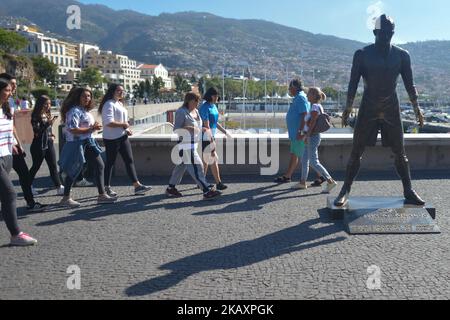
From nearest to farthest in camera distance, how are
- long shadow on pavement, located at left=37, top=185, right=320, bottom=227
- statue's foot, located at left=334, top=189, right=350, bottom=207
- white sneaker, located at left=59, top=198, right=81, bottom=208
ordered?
statue's foot, located at left=334, top=189, right=350, bottom=207 → long shadow on pavement, located at left=37, top=185, right=320, bottom=227 → white sneaker, located at left=59, top=198, right=81, bottom=208

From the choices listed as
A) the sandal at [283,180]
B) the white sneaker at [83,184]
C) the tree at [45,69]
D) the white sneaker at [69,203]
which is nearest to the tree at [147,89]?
the tree at [45,69]

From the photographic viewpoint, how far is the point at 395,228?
230 inches

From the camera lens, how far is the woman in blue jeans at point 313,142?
27.4 ft

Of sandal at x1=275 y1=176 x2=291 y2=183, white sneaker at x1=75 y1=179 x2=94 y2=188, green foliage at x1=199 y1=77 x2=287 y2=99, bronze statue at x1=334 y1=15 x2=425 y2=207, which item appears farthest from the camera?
green foliage at x1=199 y1=77 x2=287 y2=99

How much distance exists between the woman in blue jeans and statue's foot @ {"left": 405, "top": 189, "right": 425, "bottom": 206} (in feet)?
6.29

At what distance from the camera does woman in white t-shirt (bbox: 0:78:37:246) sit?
544cm

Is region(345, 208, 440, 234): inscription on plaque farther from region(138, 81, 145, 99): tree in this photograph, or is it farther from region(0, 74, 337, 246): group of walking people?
region(138, 81, 145, 99): tree

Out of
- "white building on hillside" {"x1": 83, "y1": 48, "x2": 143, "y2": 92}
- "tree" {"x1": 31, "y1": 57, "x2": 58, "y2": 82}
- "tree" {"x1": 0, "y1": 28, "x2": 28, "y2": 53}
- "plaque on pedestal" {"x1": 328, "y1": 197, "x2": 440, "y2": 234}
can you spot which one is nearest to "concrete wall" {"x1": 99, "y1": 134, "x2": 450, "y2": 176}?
"plaque on pedestal" {"x1": 328, "y1": 197, "x2": 440, "y2": 234}

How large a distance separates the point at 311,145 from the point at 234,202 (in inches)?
74.6

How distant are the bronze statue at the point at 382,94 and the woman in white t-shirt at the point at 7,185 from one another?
4082 millimetres

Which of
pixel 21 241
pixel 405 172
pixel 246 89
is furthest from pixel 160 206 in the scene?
pixel 246 89

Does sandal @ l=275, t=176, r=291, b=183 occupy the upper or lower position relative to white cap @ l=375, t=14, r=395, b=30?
lower

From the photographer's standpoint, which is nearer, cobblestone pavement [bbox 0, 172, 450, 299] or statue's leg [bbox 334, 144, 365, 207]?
cobblestone pavement [bbox 0, 172, 450, 299]
